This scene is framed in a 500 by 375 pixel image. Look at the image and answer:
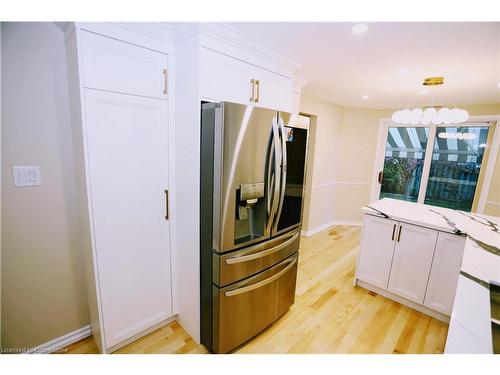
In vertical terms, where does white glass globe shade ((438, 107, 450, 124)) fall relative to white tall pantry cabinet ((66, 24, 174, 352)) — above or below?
above

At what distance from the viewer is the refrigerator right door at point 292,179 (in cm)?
173

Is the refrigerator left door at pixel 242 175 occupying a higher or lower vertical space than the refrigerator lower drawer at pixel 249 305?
higher

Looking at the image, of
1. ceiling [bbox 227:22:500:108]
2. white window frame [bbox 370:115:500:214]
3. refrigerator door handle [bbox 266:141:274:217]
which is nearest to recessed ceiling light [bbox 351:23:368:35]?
ceiling [bbox 227:22:500:108]

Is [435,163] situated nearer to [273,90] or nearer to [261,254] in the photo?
[273,90]

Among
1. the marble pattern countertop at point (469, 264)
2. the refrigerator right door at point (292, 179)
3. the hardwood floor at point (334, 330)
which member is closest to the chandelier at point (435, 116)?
the marble pattern countertop at point (469, 264)

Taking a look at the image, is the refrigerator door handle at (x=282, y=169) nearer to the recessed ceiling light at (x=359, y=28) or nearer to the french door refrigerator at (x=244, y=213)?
the french door refrigerator at (x=244, y=213)

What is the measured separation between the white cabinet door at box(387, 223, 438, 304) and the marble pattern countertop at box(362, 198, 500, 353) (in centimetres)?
10

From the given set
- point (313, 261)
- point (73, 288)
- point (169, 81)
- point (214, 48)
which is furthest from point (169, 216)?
point (313, 261)

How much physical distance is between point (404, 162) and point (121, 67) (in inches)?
187

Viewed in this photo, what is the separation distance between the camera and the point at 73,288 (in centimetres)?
171

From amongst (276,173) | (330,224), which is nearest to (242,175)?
(276,173)

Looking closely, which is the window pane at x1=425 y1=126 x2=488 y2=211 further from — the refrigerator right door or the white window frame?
the refrigerator right door

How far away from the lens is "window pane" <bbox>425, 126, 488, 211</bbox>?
12.1 feet

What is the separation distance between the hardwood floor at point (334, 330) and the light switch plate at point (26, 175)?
125 centimetres
